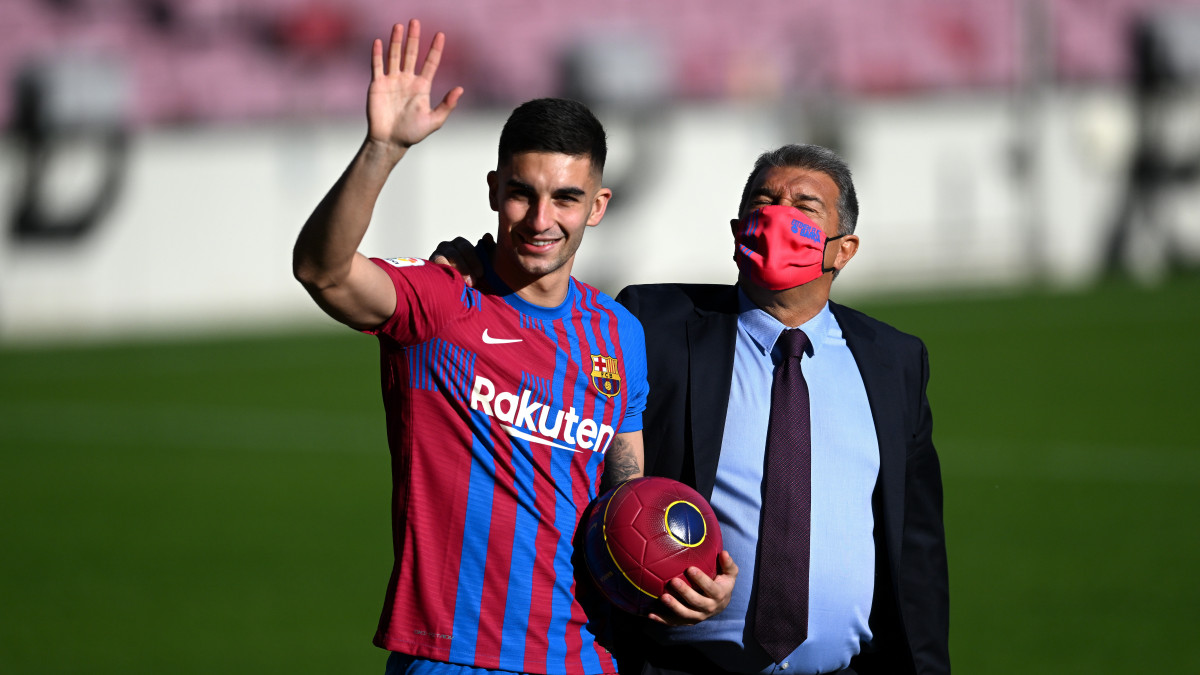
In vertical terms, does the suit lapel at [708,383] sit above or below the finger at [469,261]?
below

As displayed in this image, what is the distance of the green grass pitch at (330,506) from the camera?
7.77 meters

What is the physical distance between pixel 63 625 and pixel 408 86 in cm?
615

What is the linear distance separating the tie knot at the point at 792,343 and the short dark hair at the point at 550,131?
784 mm

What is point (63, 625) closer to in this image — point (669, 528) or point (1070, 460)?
point (669, 528)

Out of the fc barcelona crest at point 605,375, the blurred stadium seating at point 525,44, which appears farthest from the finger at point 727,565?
the blurred stadium seating at point 525,44

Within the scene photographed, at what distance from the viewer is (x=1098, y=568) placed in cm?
889

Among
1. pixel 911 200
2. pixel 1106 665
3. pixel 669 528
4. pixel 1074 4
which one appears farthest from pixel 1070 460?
pixel 1074 4

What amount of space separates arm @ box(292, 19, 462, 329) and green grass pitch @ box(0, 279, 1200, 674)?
4.67 meters

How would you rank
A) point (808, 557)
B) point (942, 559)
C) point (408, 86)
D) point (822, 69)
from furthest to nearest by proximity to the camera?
point (822, 69) < point (942, 559) < point (808, 557) < point (408, 86)

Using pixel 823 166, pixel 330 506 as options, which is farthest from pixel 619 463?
pixel 330 506

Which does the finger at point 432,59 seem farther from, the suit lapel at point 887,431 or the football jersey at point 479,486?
the suit lapel at point 887,431

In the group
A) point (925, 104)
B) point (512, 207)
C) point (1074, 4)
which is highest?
point (1074, 4)

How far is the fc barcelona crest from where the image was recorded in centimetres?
367

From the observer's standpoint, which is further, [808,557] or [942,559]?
[942,559]
